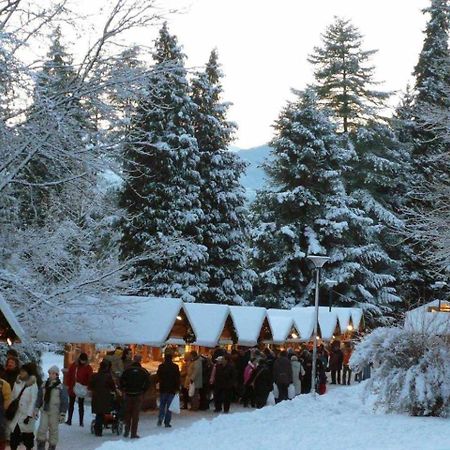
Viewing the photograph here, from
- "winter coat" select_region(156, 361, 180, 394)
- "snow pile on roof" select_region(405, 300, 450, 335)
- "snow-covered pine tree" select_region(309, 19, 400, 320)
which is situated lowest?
"winter coat" select_region(156, 361, 180, 394)

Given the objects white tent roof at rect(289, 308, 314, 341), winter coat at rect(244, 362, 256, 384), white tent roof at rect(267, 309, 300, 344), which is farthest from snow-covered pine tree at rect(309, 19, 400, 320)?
winter coat at rect(244, 362, 256, 384)

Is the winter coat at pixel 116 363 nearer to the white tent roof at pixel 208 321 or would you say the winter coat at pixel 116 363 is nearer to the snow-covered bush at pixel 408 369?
the white tent roof at pixel 208 321

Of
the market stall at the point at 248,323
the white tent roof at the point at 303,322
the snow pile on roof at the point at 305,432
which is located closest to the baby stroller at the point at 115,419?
the snow pile on roof at the point at 305,432

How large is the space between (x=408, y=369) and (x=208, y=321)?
764cm

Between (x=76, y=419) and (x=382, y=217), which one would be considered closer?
(x=76, y=419)

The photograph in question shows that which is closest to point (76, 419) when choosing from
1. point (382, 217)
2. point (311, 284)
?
point (311, 284)

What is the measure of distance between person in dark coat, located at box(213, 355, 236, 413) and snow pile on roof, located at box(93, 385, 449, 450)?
1.89 meters

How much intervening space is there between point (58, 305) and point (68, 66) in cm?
425

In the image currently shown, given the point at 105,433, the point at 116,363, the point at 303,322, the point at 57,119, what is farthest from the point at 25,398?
the point at 303,322

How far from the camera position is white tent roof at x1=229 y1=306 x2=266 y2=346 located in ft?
80.7

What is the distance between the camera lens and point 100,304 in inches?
583

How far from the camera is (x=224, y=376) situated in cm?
1917

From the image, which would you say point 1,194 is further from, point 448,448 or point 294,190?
point 294,190

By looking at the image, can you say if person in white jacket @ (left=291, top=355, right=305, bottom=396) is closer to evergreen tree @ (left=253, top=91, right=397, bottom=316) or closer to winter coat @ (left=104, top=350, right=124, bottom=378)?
winter coat @ (left=104, top=350, right=124, bottom=378)
